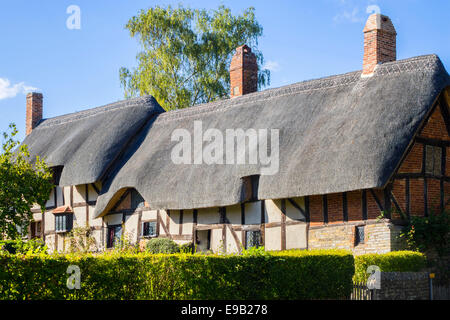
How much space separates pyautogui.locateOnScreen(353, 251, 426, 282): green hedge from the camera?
43.8ft

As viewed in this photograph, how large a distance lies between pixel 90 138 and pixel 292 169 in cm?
956

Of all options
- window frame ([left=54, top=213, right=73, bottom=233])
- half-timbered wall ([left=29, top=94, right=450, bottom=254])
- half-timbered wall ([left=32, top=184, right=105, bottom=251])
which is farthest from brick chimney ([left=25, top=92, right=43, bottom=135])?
half-timbered wall ([left=29, top=94, right=450, bottom=254])

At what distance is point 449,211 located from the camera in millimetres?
16766

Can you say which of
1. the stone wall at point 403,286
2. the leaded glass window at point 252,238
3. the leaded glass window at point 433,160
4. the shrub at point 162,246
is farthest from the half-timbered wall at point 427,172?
the shrub at point 162,246

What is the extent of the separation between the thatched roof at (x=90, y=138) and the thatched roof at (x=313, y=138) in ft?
2.56

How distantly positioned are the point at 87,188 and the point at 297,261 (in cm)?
1233

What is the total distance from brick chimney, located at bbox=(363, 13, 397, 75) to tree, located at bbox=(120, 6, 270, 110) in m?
15.3

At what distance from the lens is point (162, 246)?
1903 centimetres

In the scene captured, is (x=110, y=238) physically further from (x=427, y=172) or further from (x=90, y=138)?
(x=427, y=172)

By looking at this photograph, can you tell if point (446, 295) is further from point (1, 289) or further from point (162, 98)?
point (162, 98)

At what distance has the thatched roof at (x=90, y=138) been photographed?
21969 millimetres

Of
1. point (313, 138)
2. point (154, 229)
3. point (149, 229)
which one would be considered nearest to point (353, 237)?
point (313, 138)
